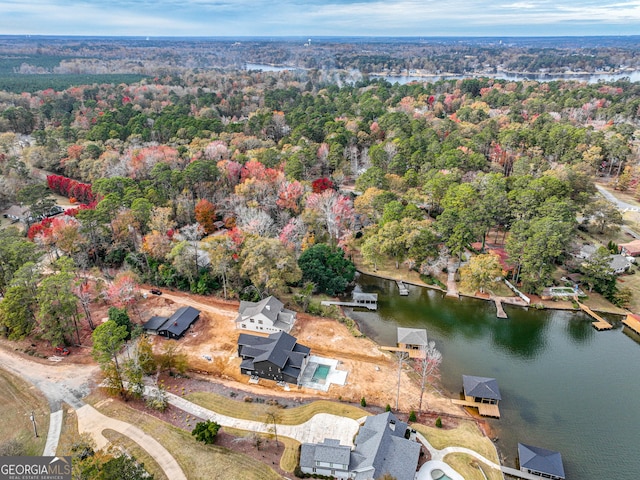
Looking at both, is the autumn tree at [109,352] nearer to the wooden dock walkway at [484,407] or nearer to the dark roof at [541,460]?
the wooden dock walkway at [484,407]

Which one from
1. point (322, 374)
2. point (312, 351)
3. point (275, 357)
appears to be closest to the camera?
point (275, 357)

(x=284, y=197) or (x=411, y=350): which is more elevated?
(x=284, y=197)

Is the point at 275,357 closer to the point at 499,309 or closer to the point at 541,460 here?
the point at 541,460

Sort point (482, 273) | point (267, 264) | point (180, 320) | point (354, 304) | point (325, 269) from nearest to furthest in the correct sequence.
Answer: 1. point (180, 320)
2. point (267, 264)
3. point (482, 273)
4. point (354, 304)
5. point (325, 269)

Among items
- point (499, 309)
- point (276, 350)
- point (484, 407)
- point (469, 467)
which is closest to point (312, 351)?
point (276, 350)

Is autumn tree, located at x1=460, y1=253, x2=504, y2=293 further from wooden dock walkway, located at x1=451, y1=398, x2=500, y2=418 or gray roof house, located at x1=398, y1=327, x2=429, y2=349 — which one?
wooden dock walkway, located at x1=451, y1=398, x2=500, y2=418
